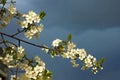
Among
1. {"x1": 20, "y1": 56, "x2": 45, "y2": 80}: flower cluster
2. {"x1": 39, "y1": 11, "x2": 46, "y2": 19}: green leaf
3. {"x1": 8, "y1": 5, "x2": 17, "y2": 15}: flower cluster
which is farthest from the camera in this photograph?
{"x1": 8, "y1": 5, "x2": 17, "y2": 15}: flower cluster

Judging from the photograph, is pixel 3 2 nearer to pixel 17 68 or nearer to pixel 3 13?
pixel 3 13

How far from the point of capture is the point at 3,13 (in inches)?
318

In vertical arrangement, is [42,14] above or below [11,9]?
below

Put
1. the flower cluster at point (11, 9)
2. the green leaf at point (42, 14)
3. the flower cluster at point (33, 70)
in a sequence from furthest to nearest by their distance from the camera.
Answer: the flower cluster at point (11, 9)
the green leaf at point (42, 14)
the flower cluster at point (33, 70)

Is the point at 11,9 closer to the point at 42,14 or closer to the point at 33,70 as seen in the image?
the point at 42,14

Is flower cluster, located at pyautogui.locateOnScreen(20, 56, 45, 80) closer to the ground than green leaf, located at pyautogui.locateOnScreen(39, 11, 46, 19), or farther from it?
closer to the ground

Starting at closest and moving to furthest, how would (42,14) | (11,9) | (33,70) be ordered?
(33,70) → (42,14) → (11,9)

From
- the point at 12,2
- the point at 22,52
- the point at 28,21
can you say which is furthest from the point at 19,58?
the point at 12,2

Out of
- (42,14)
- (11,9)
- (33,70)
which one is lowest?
(33,70)

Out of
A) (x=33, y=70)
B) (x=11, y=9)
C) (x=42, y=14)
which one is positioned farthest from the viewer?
(x=11, y=9)

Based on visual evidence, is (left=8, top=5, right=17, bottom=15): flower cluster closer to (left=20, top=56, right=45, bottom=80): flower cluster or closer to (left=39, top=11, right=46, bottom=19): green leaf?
(left=39, top=11, right=46, bottom=19): green leaf

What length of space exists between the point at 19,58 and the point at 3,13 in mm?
856

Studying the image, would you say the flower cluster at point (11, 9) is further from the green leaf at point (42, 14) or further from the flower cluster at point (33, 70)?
the flower cluster at point (33, 70)

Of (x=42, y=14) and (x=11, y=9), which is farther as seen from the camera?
(x=11, y=9)
